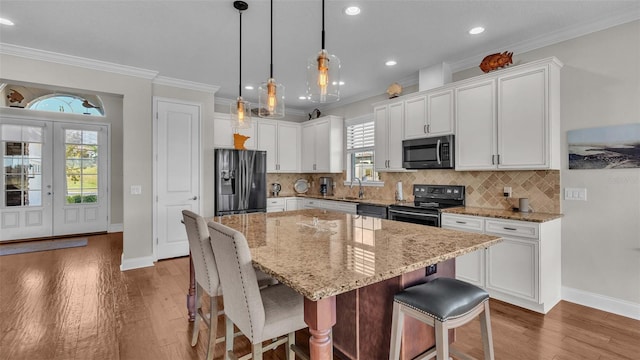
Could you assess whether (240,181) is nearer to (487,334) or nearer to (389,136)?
(389,136)

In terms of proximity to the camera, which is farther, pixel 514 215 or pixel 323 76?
pixel 514 215

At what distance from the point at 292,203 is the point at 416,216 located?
2.67 metres

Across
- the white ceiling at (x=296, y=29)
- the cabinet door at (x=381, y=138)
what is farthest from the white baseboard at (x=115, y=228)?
the cabinet door at (x=381, y=138)

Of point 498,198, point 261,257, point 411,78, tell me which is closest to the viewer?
point 261,257

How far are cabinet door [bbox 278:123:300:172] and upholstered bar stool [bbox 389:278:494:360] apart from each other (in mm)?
4405

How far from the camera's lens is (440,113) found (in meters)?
3.59

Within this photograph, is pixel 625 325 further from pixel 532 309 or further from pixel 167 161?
Answer: pixel 167 161

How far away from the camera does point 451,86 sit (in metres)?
3.47

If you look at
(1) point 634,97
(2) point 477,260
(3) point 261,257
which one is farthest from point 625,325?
(3) point 261,257

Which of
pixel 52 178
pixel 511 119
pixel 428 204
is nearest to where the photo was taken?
pixel 511 119

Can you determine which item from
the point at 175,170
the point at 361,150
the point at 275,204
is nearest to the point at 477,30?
the point at 361,150

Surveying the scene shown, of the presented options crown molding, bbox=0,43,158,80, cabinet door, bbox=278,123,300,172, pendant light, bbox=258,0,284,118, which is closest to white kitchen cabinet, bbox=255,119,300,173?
cabinet door, bbox=278,123,300,172

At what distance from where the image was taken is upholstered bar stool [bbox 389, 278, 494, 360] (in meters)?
1.37

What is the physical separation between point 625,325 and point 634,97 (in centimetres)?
191
